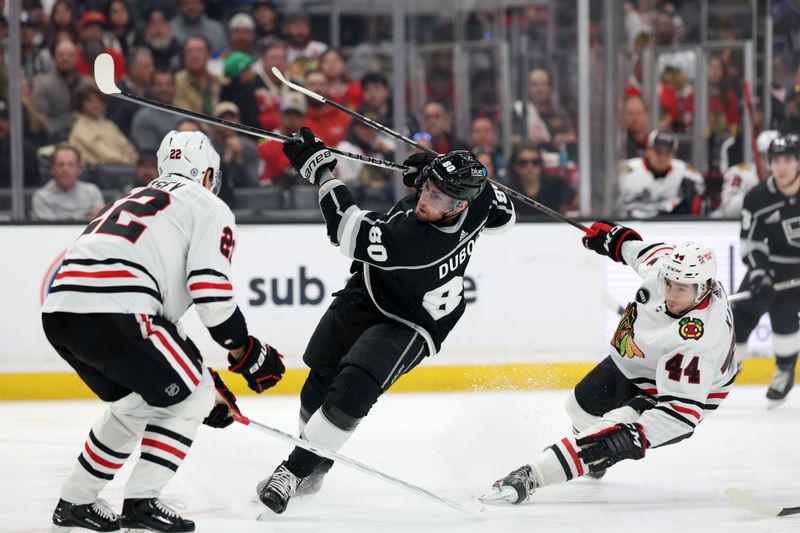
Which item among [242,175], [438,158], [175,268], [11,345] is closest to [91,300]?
[175,268]

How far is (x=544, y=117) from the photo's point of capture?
22.2 ft

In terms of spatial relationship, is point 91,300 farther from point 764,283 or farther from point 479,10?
point 479,10

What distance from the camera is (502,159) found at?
261 inches

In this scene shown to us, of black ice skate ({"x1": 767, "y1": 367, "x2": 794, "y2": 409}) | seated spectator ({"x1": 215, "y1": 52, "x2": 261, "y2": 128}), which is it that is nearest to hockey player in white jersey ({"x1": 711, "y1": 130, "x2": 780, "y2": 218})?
black ice skate ({"x1": 767, "y1": 367, "x2": 794, "y2": 409})

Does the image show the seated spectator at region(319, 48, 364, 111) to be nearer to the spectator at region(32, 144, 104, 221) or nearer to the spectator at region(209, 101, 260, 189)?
the spectator at region(209, 101, 260, 189)

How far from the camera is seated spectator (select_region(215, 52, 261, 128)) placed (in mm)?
6570

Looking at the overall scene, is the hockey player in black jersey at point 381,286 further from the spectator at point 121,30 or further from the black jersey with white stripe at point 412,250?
the spectator at point 121,30

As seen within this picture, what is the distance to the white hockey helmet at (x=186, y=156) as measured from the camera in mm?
3111

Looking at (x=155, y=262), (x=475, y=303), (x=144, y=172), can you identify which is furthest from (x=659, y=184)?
(x=155, y=262)

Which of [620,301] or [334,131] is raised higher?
[334,131]

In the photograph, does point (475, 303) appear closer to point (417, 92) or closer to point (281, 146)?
point (281, 146)

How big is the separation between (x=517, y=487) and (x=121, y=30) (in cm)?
422

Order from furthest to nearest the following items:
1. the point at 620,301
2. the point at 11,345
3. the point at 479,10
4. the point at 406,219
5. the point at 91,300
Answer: the point at 479,10, the point at 620,301, the point at 11,345, the point at 406,219, the point at 91,300

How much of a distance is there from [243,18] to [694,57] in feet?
8.73
